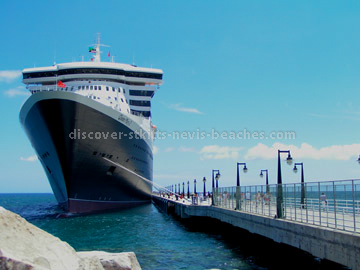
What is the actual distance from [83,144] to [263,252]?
1520 cm

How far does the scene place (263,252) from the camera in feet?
47.6

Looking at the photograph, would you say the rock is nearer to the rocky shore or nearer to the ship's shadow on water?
the rocky shore

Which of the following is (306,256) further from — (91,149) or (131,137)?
(131,137)

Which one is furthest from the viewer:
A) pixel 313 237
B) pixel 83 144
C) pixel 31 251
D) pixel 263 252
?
pixel 83 144

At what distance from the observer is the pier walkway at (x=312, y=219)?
8305mm

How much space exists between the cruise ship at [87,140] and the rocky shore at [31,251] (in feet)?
57.8

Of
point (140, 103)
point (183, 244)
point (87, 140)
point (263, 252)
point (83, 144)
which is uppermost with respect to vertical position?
point (140, 103)

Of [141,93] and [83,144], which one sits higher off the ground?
[141,93]

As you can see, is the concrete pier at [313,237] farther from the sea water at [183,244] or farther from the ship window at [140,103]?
the ship window at [140,103]

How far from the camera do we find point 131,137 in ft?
96.6

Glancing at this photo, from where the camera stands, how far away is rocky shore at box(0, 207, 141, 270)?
599 cm

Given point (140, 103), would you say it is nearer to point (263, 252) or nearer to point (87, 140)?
point (87, 140)

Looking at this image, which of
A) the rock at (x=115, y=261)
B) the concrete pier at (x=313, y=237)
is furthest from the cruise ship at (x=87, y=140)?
the rock at (x=115, y=261)

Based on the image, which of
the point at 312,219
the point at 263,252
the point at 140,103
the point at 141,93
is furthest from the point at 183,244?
the point at 141,93
